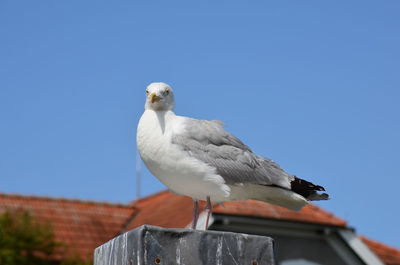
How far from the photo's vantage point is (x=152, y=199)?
22.2 metres

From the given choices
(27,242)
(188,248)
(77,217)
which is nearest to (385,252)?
(77,217)

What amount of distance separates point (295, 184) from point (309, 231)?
12.0 meters

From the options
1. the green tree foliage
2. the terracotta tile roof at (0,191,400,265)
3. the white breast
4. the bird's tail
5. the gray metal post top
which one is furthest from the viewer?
the green tree foliage

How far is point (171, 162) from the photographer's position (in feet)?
17.0

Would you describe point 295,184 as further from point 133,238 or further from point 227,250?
point 133,238

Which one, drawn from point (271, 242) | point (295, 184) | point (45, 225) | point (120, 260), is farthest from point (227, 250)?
point (45, 225)

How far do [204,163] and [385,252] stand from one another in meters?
14.9

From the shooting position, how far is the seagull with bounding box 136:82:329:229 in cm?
520

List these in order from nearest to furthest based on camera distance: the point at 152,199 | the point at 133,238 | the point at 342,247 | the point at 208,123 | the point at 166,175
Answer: the point at 133,238, the point at 166,175, the point at 208,123, the point at 342,247, the point at 152,199

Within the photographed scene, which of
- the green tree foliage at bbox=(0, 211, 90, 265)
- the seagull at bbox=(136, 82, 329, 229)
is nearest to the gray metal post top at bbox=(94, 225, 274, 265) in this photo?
the seagull at bbox=(136, 82, 329, 229)

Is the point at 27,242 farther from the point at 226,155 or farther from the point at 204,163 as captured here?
the point at 204,163

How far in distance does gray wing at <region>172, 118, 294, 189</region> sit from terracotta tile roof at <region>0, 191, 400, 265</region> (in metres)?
10.3

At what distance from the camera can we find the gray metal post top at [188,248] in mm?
4223

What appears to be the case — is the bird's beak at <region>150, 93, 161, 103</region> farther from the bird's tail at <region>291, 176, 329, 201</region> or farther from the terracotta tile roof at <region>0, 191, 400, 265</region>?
the terracotta tile roof at <region>0, 191, 400, 265</region>
